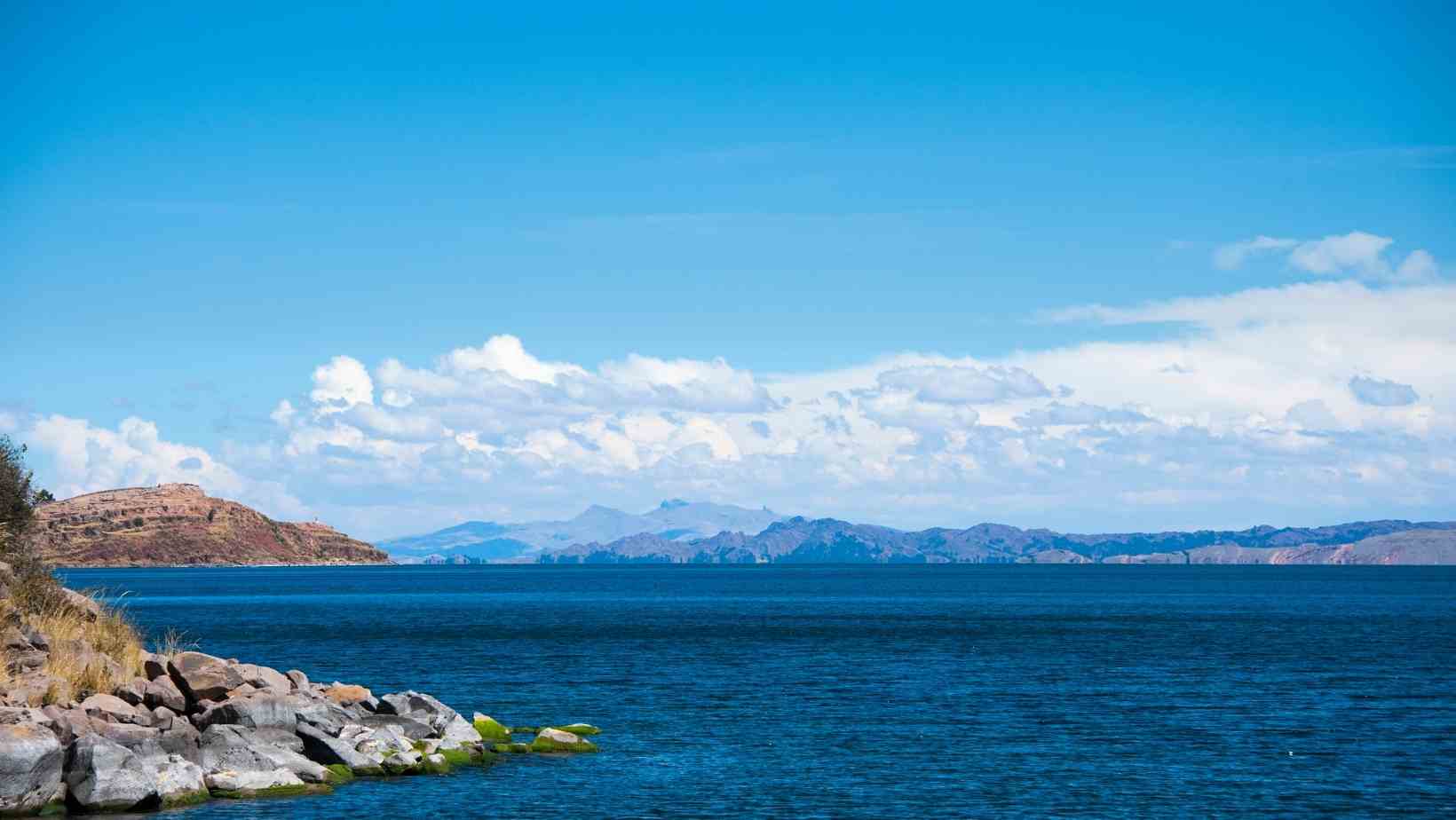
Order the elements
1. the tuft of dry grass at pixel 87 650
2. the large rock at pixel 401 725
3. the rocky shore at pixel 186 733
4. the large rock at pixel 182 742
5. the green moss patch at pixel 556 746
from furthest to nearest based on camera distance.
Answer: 1. the green moss patch at pixel 556 746
2. the large rock at pixel 401 725
3. the tuft of dry grass at pixel 87 650
4. the large rock at pixel 182 742
5. the rocky shore at pixel 186 733

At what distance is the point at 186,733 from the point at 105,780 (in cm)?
425

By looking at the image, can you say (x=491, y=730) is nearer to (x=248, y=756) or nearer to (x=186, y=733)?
(x=248, y=756)

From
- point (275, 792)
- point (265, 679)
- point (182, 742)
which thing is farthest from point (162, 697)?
point (275, 792)

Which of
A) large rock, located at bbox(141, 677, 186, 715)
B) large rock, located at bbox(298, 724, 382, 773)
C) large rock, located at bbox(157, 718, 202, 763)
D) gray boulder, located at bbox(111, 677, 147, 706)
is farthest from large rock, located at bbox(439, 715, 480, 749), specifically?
gray boulder, located at bbox(111, 677, 147, 706)

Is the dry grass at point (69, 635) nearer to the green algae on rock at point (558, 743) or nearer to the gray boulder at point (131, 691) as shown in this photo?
the gray boulder at point (131, 691)

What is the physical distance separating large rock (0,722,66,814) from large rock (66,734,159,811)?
1.32ft

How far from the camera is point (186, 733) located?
3994 centimetres

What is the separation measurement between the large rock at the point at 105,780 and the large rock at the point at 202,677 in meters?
5.75

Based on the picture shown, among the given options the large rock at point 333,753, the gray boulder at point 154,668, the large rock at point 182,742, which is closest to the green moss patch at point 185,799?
the large rock at point 182,742

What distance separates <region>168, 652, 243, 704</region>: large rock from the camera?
42.5 meters

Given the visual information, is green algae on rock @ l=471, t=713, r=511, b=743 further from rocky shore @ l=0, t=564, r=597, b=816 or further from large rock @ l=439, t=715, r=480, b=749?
large rock @ l=439, t=715, r=480, b=749

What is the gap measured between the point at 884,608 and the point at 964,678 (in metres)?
91.1

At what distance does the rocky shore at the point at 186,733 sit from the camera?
35688mm

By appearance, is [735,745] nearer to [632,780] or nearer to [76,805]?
[632,780]
